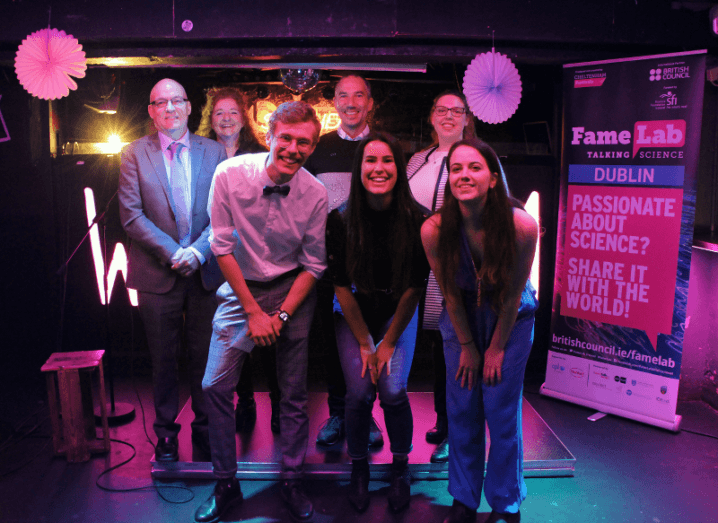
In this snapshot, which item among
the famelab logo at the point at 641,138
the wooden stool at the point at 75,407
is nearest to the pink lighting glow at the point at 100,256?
the wooden stool at the point at 75,407

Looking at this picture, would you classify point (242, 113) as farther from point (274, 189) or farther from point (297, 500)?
point (297, 500)

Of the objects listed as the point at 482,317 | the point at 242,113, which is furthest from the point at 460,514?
the point at 242,113

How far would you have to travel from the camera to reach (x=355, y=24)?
3580 mm

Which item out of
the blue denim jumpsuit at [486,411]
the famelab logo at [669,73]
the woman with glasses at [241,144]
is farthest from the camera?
the famelab logo at [669,73]

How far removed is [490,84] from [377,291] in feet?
5.07

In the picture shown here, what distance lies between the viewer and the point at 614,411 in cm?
362

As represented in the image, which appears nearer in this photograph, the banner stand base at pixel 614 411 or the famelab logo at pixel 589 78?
the banner stand base at pixel 614 411

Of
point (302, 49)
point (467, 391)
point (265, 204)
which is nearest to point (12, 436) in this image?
point (265, 204)

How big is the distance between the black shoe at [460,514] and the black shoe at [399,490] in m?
0.24

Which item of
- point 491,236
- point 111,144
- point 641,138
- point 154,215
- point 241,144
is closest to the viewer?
point 491,236

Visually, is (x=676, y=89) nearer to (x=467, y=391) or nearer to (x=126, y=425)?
(x=467, y=391)

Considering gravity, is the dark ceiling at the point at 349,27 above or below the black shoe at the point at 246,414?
above

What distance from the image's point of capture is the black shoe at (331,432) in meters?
3.02

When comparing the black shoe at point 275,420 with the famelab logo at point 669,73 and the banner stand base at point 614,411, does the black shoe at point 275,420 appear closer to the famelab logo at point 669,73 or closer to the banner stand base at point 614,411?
the banner stand base at point 614,411
